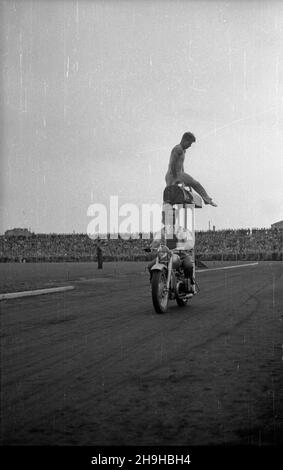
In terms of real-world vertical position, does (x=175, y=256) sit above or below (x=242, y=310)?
above

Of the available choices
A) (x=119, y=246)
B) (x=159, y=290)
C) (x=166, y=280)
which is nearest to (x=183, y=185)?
(x=166, y=280)

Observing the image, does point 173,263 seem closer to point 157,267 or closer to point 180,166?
point 157,267

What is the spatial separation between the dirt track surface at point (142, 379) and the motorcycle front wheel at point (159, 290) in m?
0.31

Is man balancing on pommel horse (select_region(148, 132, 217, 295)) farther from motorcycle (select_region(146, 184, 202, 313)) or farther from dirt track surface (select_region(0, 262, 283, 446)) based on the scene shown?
dirt track surface (select_region(0, 262, 283, 446))

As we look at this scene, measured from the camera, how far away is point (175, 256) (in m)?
9.29

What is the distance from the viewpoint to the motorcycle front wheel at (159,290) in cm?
855

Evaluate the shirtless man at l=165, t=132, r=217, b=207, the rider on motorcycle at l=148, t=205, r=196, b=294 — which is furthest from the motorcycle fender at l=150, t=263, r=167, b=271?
the shirtless man at l=165, t=132, r=217, b=207

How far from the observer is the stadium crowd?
199ft

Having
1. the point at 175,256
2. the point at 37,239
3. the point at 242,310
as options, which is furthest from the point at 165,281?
the point at 37,239

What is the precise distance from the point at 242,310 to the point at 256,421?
19.6 ft

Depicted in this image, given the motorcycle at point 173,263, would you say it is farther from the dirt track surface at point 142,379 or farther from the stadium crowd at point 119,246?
the stadium crowd at point 119,246

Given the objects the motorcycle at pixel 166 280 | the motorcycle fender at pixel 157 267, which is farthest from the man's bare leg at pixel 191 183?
the motorcycle fender at pixel 157 267
